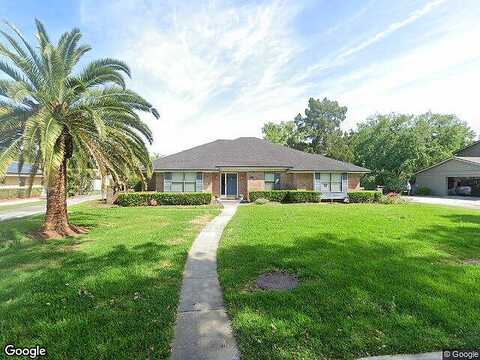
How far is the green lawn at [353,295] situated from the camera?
3643mm

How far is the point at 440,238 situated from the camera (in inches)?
372

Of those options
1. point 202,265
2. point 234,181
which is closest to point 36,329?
point 202,265

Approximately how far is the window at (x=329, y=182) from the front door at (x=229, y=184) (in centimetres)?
707

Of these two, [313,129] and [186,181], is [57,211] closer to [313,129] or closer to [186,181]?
[186,181]

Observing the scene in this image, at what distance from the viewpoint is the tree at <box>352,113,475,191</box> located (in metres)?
35.0

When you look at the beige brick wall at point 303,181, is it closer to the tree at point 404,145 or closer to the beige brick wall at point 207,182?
the beige brick wall at point 207,182

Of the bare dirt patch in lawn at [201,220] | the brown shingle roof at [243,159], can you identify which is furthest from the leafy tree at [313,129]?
the bare dirt patch in lawn at [201,220]

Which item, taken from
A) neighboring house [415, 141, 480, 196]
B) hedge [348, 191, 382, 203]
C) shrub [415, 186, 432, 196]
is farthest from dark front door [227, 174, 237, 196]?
neighboring house [415, 141, 480, 196]

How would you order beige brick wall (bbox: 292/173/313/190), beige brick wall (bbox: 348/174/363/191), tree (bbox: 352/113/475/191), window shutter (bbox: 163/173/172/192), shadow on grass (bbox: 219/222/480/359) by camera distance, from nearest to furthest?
1. shadow on grass (bbox: 219/222/480/359)
2. window shutter (bbox: 163/173/172/192)
3. beige brick wall (bbox: 292/173/313/190)
4. beige brick wall (bbox: 348/174/363/191)
5. tree (bbox: 352/113/475/191)

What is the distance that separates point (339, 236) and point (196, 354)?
23.6 feet

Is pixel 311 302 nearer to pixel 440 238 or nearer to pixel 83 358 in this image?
pixel 83 358

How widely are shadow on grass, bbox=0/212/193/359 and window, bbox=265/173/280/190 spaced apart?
17309 millimetres

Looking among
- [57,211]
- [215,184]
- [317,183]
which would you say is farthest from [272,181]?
[57,211]

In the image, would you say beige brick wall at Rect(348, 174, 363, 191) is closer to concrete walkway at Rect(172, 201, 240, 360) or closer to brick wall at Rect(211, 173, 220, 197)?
brick wall at Rect(211, 173, 220, 197)
